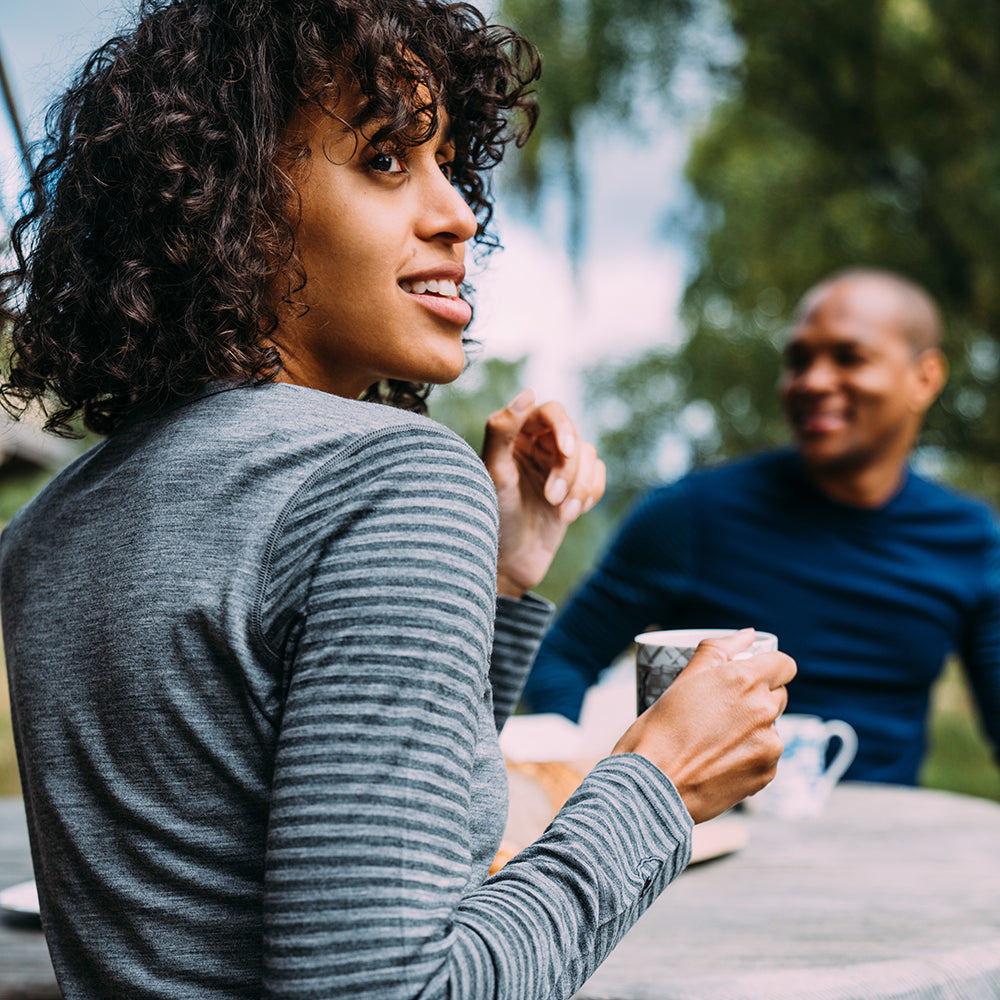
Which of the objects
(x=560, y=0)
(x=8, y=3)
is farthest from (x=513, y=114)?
(x=560, y=0)

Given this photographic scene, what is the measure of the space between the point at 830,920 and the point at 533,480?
576mm

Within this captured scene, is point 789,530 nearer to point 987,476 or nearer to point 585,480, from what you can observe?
point 585,480

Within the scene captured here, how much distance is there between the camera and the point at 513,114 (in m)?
1.20

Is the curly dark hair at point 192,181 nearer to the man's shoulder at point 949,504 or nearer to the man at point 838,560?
the man at point 838,560

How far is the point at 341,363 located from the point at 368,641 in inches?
13.0

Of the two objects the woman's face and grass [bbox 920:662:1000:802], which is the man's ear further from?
grass [bbox 920:662:1000:802]

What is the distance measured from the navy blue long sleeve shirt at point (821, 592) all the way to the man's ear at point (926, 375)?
9.1 inches

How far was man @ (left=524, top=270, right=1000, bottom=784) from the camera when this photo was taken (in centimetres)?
224

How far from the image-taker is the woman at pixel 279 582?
2.00 ft

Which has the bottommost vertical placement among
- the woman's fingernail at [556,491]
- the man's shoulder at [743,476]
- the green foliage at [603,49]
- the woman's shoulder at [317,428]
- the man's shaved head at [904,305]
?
the man's shoulder at [743,476]

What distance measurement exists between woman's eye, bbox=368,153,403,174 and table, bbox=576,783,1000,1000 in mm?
734

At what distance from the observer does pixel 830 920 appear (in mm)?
1139

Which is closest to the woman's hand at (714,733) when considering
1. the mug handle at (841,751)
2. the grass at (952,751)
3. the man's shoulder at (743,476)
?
the mug handle at (841,751)

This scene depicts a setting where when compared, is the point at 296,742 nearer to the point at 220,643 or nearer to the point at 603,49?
the point at 220,643
